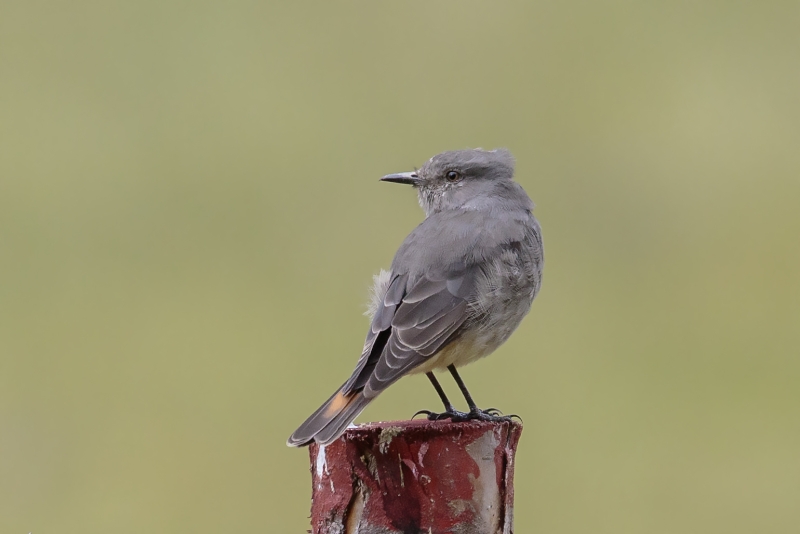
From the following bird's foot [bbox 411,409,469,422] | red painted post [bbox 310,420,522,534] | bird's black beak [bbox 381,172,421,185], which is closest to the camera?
red painted post [bbox 310,420,522,534]

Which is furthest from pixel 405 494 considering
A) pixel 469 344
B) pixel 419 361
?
pixel 469 344

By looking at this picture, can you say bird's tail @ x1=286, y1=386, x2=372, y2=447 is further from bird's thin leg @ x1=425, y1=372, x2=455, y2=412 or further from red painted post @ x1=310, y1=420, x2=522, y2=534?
bird's thin leg @ x1=425, y1=372, x2=455, y2=412

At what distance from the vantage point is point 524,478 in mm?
6402

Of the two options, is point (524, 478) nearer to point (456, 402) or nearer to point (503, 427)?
point (456, 402)

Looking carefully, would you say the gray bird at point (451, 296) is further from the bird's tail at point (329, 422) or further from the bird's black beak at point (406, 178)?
the bird's black beak at point (406, 178)

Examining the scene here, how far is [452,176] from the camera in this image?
A: 518cm

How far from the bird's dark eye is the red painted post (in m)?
2.07

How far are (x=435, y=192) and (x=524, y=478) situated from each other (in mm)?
2191

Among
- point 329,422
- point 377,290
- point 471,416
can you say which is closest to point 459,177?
point 377,290

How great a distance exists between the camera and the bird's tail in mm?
3311

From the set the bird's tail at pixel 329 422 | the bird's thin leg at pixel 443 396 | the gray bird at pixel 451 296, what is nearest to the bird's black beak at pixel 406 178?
the gray bird at pixel 451 296

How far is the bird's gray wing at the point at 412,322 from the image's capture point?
388 centimetres

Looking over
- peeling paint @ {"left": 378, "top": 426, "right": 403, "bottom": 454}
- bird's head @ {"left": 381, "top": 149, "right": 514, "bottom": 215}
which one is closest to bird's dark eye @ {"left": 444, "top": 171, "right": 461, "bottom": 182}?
bird's head @ {"left": 381, "top": 149, "right": 514, "bottom": 215}

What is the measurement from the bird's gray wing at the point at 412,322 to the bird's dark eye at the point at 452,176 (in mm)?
994
